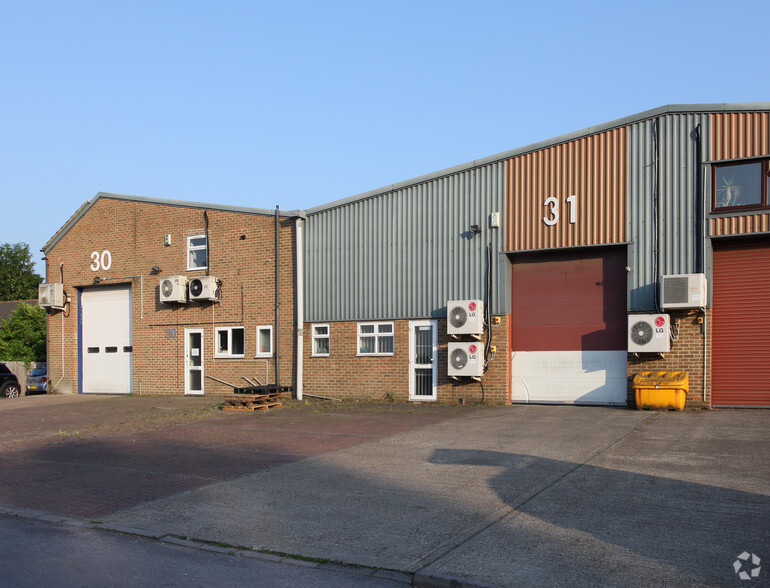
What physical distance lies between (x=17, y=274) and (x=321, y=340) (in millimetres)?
75681

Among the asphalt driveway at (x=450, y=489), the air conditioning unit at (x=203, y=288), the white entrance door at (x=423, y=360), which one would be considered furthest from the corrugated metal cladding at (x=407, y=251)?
the asphalt driveway at (x=450, y=489)

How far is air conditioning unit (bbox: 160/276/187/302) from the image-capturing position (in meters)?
21.7

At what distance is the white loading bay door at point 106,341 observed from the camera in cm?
2370

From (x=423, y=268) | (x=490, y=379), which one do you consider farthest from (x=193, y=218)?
(x=490, y=379)

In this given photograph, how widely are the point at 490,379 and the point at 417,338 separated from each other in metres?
2.33

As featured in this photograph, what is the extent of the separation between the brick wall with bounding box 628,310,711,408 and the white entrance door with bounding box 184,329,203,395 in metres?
13.8

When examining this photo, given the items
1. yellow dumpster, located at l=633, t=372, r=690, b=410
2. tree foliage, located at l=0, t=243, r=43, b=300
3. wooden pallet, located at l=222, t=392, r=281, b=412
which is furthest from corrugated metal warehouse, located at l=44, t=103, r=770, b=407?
tree foliage, located at l=0, t=243, r=43, b=300

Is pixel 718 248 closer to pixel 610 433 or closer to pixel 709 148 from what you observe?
pixel 709 148

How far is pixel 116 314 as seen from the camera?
78.8 feet

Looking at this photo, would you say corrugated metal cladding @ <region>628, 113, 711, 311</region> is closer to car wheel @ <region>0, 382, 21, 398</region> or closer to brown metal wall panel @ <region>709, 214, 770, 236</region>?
brown metal wall panel @ <region>709, 214, 770, 236</region>

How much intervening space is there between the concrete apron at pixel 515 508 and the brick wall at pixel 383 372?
5.93m

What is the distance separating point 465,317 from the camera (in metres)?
17.2

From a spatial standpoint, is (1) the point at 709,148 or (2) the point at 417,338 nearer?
(1) the point at 709,148

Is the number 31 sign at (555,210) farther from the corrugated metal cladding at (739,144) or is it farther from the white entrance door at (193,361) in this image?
the white entrance door at (193,361)
